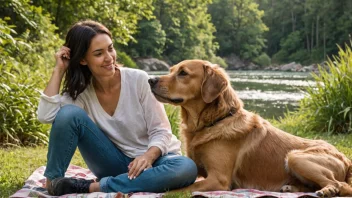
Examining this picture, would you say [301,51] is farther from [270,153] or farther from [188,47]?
[270,153]

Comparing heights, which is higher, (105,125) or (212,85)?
(212,85)

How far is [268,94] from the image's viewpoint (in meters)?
19.7

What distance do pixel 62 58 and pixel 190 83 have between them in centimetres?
100

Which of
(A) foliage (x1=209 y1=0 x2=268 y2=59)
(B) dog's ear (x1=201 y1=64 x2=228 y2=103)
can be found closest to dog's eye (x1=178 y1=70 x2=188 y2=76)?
(B) dog's ear (x1=201 y1=64 x2=228 y2=103)

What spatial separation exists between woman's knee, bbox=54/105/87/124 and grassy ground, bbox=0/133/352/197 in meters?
0.83

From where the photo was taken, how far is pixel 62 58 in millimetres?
3627

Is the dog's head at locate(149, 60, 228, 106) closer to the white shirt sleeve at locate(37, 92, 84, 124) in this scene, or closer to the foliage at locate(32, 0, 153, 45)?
the white shirt sleeve at locate(37, 92, 84, 124)

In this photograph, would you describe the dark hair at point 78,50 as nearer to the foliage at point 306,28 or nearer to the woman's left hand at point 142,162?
the woman's left hand at point 142,162

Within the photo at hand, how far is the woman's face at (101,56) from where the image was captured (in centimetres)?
353

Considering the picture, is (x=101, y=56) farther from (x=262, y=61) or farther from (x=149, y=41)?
(x=262, y=61)

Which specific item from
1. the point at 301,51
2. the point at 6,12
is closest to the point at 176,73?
the point at 6,12

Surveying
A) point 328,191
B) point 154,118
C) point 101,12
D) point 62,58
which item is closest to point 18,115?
point 62,58

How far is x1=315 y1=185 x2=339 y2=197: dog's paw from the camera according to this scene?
3.23 m

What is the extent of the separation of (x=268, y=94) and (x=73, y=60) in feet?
55.0
